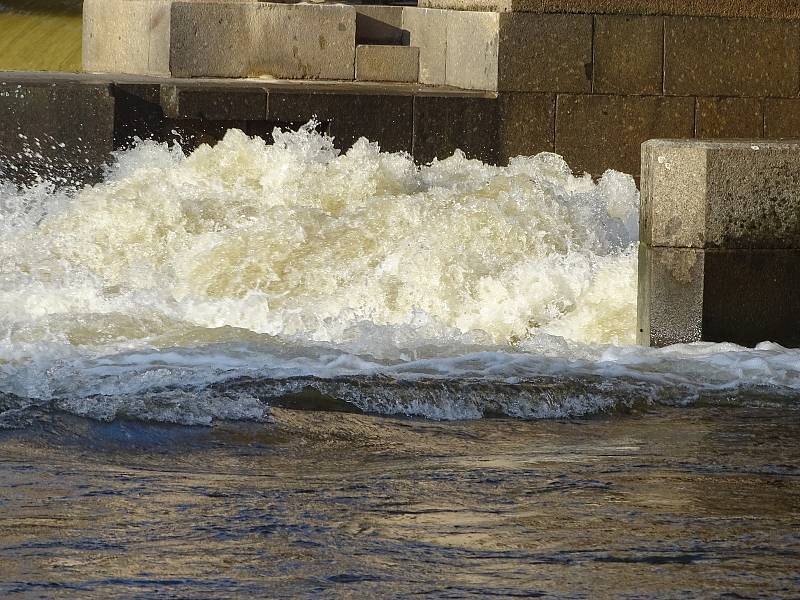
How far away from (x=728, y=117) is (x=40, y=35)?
1613cm

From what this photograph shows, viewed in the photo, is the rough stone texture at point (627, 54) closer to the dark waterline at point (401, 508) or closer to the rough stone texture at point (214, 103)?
the rough stone texture at point (214, 103)

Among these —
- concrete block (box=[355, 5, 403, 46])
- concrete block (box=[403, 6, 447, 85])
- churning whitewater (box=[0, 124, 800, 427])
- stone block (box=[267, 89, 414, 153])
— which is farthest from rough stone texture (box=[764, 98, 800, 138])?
concrete block (box=[355, 5, 403, 46])

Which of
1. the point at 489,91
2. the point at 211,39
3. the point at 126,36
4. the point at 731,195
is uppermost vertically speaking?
the point at 126,36

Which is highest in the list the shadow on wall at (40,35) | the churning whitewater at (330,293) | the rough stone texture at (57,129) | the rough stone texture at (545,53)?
the shadow on wall at (40,35)

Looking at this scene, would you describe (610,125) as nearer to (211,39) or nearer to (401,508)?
(211,39)

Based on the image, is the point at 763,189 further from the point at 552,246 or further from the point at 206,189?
the point at 206,189

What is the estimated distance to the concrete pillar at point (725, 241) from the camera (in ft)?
24.7

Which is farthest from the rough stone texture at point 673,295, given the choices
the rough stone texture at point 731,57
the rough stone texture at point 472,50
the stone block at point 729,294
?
the rough stone texture at point 731,57

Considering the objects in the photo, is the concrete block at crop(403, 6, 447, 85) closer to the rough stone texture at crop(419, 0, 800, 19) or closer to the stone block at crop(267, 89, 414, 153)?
the rough stone texture at crop(419, 0, 800, 19)

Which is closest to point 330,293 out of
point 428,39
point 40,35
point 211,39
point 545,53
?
point 545,53

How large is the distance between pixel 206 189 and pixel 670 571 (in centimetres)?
711

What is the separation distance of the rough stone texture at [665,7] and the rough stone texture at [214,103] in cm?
199

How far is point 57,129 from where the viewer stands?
36.5ft

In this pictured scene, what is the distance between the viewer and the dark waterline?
389 centimetres
